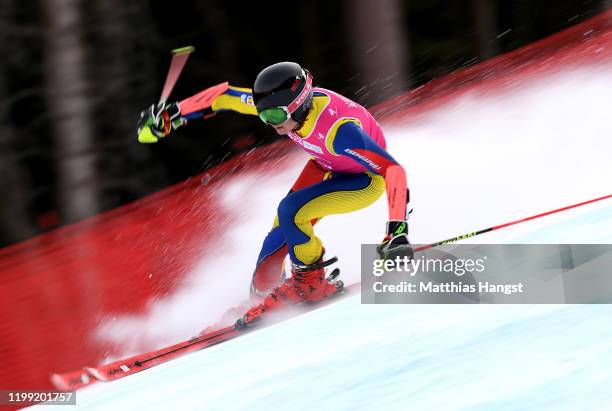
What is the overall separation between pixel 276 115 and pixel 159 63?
829 cm

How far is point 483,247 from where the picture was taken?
14.9 feet

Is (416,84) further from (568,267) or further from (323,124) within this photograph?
(568,267)

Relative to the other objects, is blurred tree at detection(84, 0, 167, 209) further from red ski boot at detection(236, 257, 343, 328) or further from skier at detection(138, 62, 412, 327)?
red ski boot at detection(236, 257, 343, 328)

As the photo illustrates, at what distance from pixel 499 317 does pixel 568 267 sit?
0.48 meters

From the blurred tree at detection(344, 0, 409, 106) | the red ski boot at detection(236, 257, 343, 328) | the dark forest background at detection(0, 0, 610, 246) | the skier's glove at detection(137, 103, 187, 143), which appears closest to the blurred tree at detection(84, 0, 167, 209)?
the dark forest background at detection(0, 0, 610, 246)

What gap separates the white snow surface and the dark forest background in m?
1.96

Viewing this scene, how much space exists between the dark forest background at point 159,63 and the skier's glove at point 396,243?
487cm

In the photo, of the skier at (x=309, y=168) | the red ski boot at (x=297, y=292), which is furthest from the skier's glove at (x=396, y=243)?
the red ski boot at (x=297, y=292)

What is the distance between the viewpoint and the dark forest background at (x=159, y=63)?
27.8ft

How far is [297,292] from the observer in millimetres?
4848

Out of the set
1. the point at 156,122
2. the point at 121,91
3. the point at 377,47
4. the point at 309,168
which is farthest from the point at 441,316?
the point at 121,91

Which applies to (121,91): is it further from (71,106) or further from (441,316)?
(441,316)

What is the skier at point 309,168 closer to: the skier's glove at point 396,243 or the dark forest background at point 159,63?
the skier's glove at point 396,243

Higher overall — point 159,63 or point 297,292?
point 159,63
